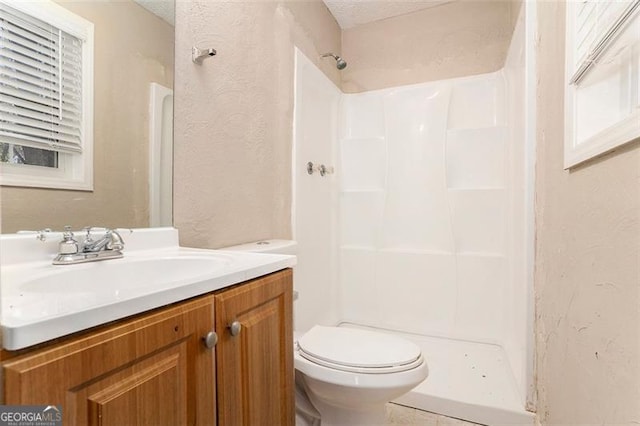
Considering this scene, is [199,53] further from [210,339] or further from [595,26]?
[595,26]

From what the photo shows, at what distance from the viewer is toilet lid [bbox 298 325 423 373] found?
1.07 m

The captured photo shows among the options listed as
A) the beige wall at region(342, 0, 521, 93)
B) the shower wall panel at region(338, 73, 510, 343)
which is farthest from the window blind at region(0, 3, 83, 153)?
the beige wall at region(342, 0, 521, 93)

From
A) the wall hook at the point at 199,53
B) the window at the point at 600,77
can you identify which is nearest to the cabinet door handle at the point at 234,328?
the window at the point at 600,77

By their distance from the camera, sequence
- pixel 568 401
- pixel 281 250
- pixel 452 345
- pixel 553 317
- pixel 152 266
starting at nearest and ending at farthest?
1. pixel 152 266
2. pixel 568 401
3. pixel 553 317
4. pixel 281 250
5. pixel 452 345

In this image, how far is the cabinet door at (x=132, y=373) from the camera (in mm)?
392

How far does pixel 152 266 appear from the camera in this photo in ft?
2.94

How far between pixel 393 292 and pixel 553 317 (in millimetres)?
1223

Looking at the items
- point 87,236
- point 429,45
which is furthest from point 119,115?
point 429,45

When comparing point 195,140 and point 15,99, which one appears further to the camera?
point 195,140

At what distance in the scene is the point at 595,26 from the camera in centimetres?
80

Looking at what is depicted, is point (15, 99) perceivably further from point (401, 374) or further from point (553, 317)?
point (553, 317)

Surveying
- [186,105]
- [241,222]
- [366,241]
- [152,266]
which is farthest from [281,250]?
[366,241]

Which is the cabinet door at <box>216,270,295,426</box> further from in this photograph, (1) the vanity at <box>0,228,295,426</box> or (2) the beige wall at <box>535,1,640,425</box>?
(2) the beige wall at <box>535,1,640,425</box>

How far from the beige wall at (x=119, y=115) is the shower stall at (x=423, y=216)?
33.7 inches
